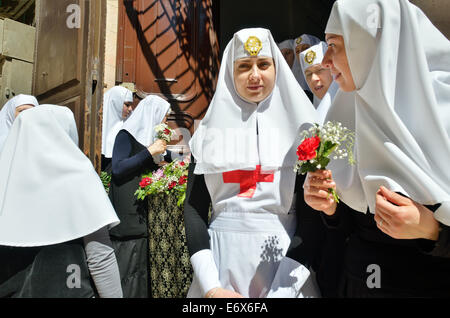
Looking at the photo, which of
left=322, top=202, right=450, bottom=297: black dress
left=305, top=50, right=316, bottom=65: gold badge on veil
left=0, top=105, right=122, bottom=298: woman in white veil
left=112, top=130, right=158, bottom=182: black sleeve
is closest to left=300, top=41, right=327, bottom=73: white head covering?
left=305, top=50, right=316, bottom=65: gold badge on veil

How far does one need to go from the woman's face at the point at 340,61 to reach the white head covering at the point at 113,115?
3840mm

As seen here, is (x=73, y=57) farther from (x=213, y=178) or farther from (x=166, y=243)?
(x=213, y=178)

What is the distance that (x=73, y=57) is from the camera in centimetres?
346

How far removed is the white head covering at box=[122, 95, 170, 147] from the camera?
151 inches

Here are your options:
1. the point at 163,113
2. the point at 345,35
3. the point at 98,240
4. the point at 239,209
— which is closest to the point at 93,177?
the point at 98,240

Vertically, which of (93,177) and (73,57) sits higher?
(73,57)

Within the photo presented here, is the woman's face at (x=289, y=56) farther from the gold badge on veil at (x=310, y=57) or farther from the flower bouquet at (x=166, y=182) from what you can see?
the flower bouquet at (x=166, y=182)

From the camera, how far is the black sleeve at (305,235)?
5.76 ft

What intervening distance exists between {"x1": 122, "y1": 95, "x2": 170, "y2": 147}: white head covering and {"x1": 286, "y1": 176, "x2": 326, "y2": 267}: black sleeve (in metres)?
2.31

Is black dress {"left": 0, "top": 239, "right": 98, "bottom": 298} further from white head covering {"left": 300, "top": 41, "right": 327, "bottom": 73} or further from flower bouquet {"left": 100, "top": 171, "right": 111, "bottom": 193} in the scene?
white head covering {"left": 300, "top": 41, "right": 327, "bottom": 73}

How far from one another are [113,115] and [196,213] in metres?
3.47

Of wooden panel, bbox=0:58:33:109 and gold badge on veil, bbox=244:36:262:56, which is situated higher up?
wooden panel, bbox=0:58:33:109

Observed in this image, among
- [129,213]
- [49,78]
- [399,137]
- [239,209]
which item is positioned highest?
[49,78]
